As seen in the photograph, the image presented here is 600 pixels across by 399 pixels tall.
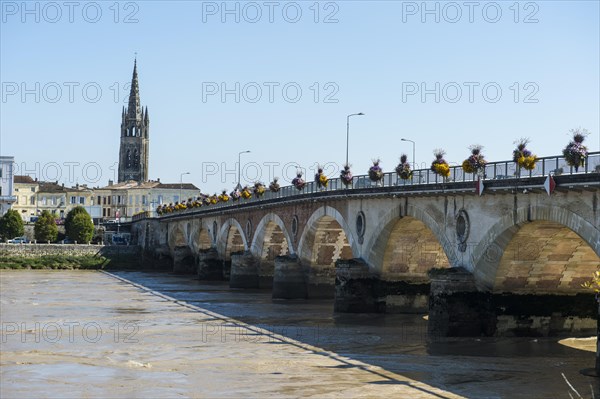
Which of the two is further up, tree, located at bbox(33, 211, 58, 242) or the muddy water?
tree, located at bbox(33, 211, 58, 242)

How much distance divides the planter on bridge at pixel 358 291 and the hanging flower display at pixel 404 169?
738cm

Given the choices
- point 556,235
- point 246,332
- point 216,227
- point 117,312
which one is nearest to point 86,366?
point 246,332

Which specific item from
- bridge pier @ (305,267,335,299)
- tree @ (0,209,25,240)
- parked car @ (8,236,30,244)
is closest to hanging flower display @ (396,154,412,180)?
bridge pier @ (305,267,335,299)

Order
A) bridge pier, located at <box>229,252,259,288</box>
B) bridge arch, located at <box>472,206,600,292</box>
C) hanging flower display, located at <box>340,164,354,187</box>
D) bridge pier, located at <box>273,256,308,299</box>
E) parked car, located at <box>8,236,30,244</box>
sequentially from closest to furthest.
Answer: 1. bridge arch, located at <box>472,206,600,292</box>
2. hanging flower display, located at <box>340,164,354,187</box>
3. bridge pier, located at <box>273,256,308,299</box>
4. bridge pier, located at <box>229,252,259,288</box>
5. parked car, located at <box>8,236,30,244</box>

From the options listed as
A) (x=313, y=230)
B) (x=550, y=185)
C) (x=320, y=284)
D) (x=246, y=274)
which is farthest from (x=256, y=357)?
(x=246, y=274)

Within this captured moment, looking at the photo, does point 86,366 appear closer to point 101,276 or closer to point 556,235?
point 556,235

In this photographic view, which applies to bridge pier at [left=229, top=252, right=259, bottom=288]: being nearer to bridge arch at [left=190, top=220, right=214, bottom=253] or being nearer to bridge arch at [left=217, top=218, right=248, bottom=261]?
bridge arch at [left=217, top=218, right=248, bottom=261]

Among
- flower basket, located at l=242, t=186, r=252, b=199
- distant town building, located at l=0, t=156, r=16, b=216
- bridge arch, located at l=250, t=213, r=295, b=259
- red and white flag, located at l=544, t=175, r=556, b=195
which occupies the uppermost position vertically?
distant town building, located at l=0, t=156, r=16, b=216

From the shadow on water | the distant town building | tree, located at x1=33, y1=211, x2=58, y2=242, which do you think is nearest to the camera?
the shadow on water

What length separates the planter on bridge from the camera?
5850 cm

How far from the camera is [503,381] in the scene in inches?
1377

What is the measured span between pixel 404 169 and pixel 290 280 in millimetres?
20736

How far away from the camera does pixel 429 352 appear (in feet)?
137

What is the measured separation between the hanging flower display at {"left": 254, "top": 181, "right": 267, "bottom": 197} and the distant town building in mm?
98639
